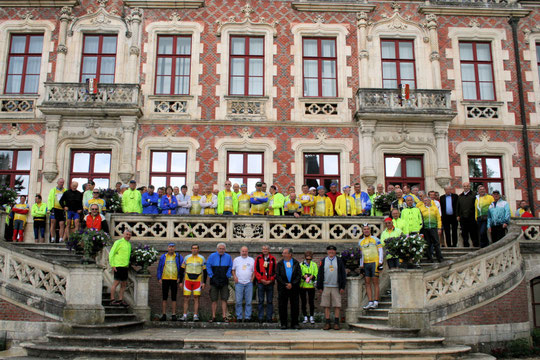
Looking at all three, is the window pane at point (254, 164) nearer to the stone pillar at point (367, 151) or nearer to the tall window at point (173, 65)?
the tall window at point (173, 65)

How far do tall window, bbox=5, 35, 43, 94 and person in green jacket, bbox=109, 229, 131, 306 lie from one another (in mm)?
9520

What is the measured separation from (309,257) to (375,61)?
31.9 ft

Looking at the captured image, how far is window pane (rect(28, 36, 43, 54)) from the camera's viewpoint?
18719 millimetres

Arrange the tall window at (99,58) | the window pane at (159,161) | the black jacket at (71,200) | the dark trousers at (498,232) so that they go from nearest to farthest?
1. the dark trousers at (498,232)
2. the black jacket at (71,200)
3. the window pane at (159,161)
4. the tall window at (99,58)

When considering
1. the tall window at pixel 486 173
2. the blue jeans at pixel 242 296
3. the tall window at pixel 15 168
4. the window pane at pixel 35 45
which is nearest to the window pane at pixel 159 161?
the tall window at pixel 15 168

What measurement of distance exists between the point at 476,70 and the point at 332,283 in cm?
1179

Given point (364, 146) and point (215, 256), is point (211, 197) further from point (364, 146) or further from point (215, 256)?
point (364, 146)

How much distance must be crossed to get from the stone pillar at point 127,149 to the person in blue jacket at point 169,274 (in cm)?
601

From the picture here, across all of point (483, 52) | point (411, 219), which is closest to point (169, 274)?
point (411, 219)

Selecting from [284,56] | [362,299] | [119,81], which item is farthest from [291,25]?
[362,299]

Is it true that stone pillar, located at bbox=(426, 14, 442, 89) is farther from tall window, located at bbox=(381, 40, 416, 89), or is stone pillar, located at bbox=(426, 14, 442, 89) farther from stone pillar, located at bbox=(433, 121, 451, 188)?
stone pillar, located at bbox=(433, 121, 451, 188)

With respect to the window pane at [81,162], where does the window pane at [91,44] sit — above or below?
above

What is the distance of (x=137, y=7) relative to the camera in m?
18.9

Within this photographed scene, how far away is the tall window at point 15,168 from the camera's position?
17469mm
